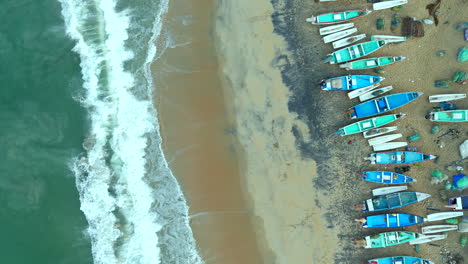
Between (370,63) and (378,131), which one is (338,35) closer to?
(370,63)

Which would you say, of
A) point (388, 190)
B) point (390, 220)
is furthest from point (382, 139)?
point (390, 220)

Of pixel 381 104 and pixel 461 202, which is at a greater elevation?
pixel 381 104

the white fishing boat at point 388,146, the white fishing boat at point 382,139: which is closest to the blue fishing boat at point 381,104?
the white fishing boat at point 382,139

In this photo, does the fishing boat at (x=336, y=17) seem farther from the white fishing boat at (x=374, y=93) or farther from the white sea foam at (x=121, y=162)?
the white sea foam at (x=121, y=162)

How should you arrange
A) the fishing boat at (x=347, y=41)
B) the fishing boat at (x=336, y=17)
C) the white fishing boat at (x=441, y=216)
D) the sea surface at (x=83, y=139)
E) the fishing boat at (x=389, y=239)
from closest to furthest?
the white fishing boat at (x=441, y=216) < the fishing boat at (x=389, y=239) < the fishing boat at (x=336, y=17) < the fishing boat at (x=347, y=41) < the sea surface at (x=83, y=139)

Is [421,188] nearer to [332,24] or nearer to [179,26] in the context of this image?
[332,24]

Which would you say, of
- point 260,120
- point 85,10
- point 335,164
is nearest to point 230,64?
point 260,120

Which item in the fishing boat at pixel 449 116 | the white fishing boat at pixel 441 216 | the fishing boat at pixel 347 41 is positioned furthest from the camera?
the fishing boat at pixel 347 41

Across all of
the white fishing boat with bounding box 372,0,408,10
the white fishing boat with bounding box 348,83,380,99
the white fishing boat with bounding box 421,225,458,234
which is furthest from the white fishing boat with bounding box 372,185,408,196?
the white fishing boat with bounding box 372,0,408,10
